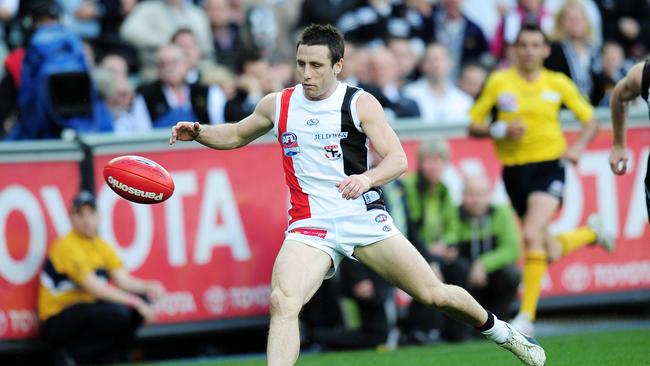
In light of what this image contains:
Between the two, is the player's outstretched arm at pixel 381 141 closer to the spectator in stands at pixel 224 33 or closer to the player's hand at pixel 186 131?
the player's hand at pixel 186 131

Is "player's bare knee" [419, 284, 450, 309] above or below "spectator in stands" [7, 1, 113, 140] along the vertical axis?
below

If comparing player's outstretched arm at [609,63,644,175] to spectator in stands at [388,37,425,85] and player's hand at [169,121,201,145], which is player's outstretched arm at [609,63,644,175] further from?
spectator in stands at [388,37,425,85]

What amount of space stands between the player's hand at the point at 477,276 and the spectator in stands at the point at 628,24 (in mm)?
5299

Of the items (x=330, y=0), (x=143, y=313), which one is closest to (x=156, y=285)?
(x=143, y=313)

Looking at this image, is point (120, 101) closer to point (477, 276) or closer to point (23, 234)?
point (23, 234)

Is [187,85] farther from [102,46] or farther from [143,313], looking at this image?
[143,313]

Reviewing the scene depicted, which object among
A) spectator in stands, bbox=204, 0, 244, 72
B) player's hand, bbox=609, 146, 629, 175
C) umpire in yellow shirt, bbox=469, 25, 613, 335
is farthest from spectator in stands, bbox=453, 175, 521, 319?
spectator in stands, bbox=204, 0, 244, 72

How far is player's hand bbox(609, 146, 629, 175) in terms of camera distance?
29.2ft

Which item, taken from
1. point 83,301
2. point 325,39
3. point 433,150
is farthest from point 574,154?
point 83,301

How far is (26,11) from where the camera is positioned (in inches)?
543

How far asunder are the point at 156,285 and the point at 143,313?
0.44 m

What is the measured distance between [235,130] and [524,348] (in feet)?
7.64

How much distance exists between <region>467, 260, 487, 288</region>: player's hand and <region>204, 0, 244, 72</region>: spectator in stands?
161 inches

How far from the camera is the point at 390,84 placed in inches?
547
